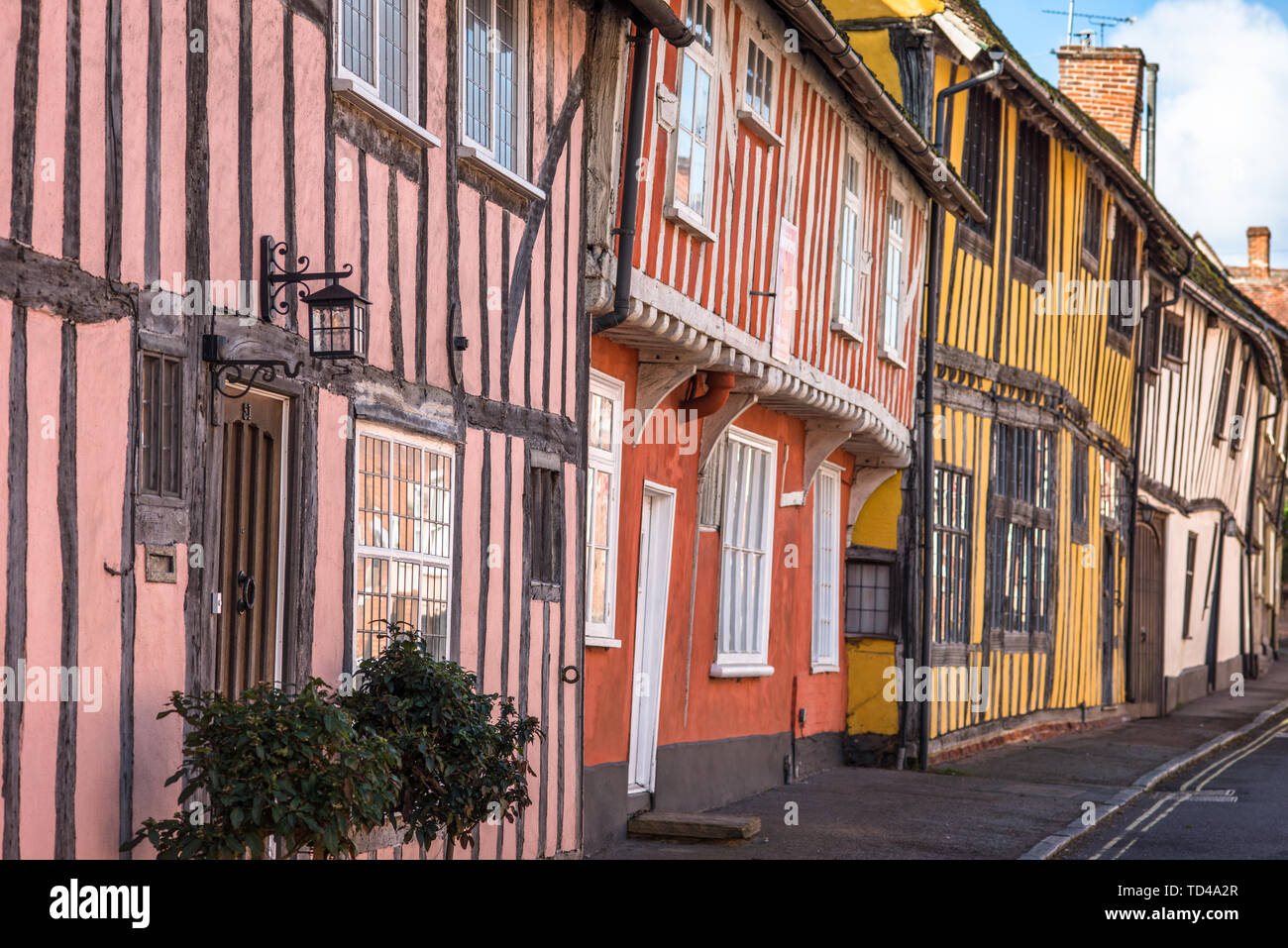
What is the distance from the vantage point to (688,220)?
10.9 metres

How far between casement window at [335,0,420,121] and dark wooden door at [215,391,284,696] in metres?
1.58

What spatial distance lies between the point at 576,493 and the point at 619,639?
4.25ft

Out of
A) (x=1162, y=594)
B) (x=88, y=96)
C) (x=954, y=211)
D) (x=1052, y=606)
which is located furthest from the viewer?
(x=1162, y=594)

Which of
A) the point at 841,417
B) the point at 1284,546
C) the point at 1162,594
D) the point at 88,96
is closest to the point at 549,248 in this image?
the point at 88,96

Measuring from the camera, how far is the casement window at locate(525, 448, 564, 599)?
9570 millimetres

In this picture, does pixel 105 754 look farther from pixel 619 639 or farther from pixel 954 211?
pixel 954 211

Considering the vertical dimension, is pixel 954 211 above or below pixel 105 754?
above

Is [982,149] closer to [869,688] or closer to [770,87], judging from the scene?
[869,688]

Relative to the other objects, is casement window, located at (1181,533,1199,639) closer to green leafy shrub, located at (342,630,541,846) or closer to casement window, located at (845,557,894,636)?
casement window, located at (845,557,894,636)

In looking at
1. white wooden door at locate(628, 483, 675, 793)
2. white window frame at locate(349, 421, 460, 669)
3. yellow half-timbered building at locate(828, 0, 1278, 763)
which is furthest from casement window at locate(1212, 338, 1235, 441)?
white window frame at locate(349, 421, 460, 669)

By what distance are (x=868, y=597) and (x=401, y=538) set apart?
30.7 ft
